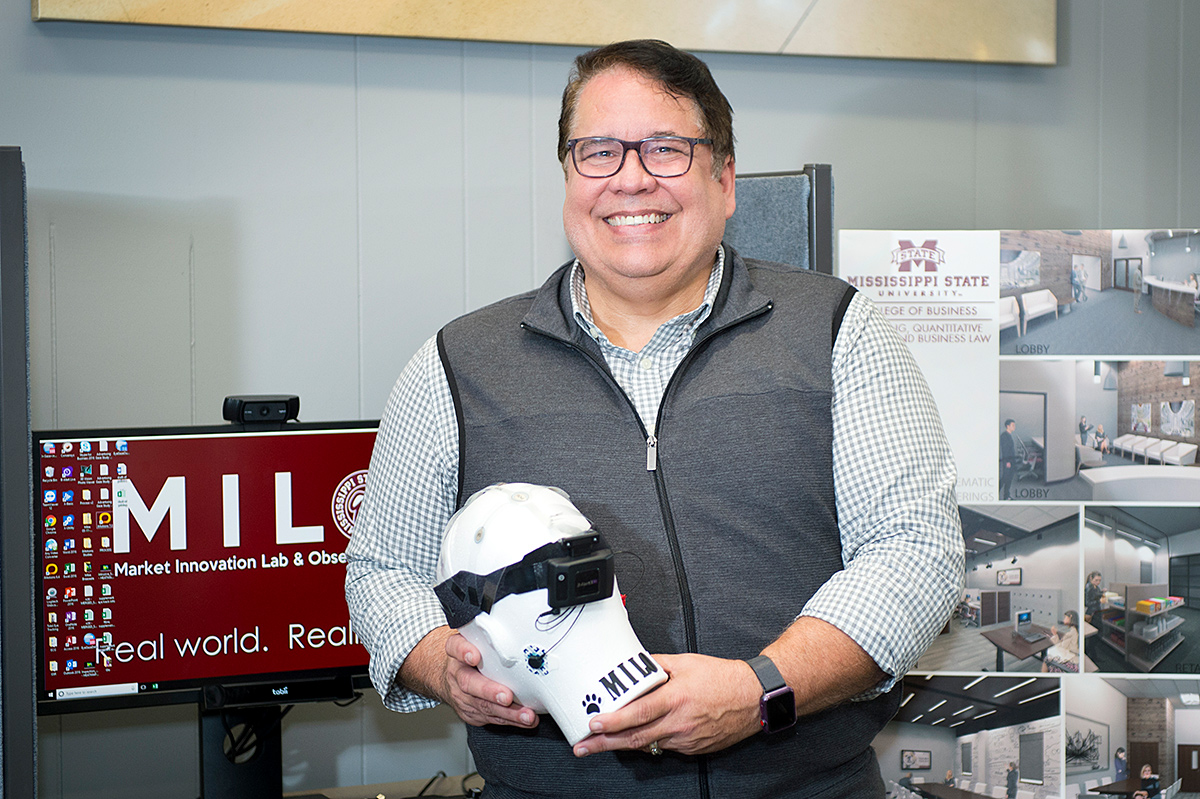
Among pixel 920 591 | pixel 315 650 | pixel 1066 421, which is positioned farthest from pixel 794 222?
pixel 315 650

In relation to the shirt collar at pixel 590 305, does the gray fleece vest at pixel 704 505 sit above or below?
below

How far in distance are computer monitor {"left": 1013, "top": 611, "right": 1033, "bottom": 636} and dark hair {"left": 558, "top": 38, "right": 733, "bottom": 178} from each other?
50.4 inches

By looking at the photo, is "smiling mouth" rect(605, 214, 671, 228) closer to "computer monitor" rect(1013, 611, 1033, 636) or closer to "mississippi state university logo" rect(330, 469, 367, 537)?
"mississippi state university logo" rect(330, 469, 367, 537)

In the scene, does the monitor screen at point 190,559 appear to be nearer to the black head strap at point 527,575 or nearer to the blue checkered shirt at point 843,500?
the blue checkered shirt at point 843,500

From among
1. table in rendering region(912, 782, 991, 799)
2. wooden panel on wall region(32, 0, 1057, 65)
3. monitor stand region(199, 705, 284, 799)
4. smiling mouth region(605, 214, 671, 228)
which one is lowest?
table in rendering region(912, 782, 991, 799)

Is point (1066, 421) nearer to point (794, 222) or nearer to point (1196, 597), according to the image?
point (1196, 597)

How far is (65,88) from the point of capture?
79.0 inches

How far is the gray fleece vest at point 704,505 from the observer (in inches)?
44.9

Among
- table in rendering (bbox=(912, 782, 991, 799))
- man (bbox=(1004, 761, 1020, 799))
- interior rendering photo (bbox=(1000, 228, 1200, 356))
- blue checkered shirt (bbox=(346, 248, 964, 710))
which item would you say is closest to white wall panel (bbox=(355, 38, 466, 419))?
blue checkered shirt (bbox=(346, 248, 964, 710))

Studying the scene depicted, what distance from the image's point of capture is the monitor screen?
68.9 inches

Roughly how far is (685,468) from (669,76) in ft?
1.57

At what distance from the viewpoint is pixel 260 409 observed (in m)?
1.84

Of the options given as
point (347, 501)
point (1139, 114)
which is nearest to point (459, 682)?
point (347, 501)

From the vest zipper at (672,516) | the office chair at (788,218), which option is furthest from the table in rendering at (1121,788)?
the vest zipper at (672,516)
